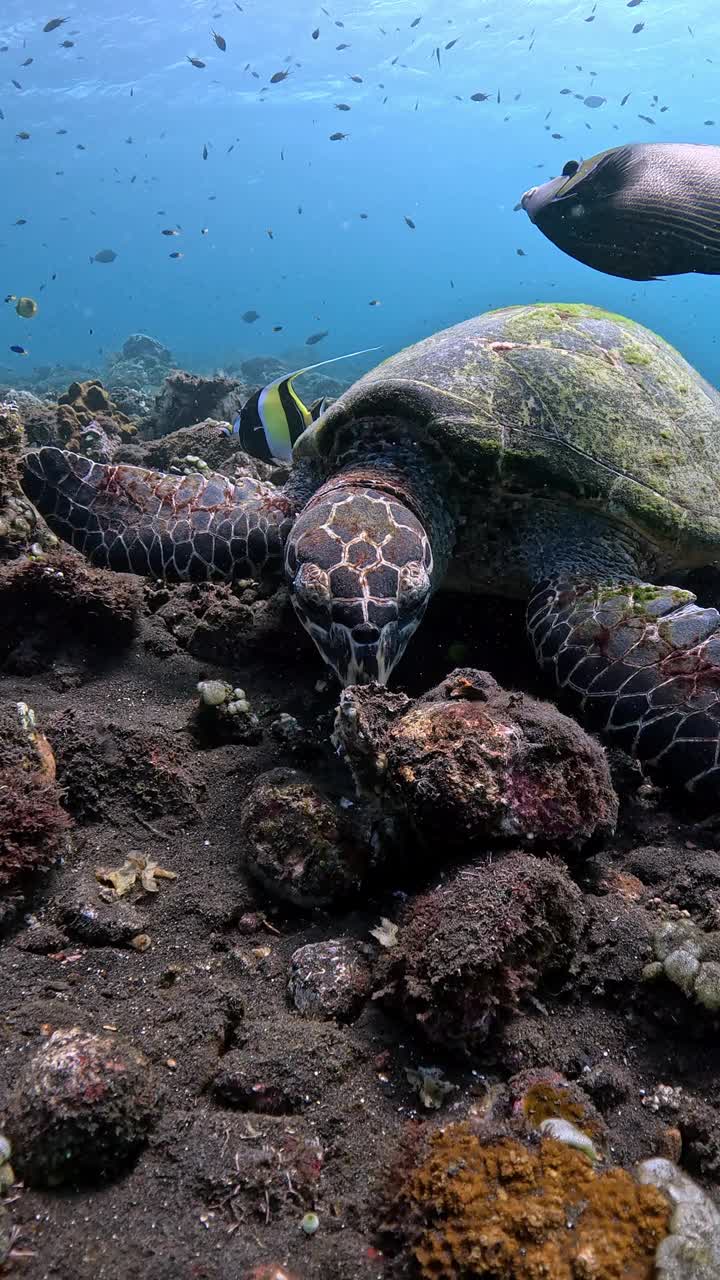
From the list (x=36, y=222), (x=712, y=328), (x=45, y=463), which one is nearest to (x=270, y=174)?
(x=36, y=222)

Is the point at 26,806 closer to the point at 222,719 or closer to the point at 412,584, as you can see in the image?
the point at 222,719

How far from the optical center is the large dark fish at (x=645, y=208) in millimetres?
5363

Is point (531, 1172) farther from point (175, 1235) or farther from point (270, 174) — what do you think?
point (270, 174)

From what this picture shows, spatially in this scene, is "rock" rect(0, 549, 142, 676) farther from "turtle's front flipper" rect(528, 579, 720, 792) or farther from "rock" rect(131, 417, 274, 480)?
"rock" rect(131, 417, 274, 480)

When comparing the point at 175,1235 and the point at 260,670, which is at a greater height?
the point at 175,1235

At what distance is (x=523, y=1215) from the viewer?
1.55m

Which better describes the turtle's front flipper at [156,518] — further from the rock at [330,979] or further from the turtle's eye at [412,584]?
the rock at [330,979]

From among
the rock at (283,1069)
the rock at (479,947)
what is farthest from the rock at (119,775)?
the rock at (479,947)

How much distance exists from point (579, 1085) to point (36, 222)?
172761 millimetres

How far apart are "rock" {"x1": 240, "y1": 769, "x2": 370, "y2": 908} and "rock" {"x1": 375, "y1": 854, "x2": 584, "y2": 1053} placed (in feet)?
1.15

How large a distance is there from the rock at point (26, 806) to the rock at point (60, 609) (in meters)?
1.13

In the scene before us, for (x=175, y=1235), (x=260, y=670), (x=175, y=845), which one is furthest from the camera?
(x=260, y=670)

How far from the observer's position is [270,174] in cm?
13625

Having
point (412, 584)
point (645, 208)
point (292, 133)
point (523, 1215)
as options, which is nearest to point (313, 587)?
point (412, 584)
